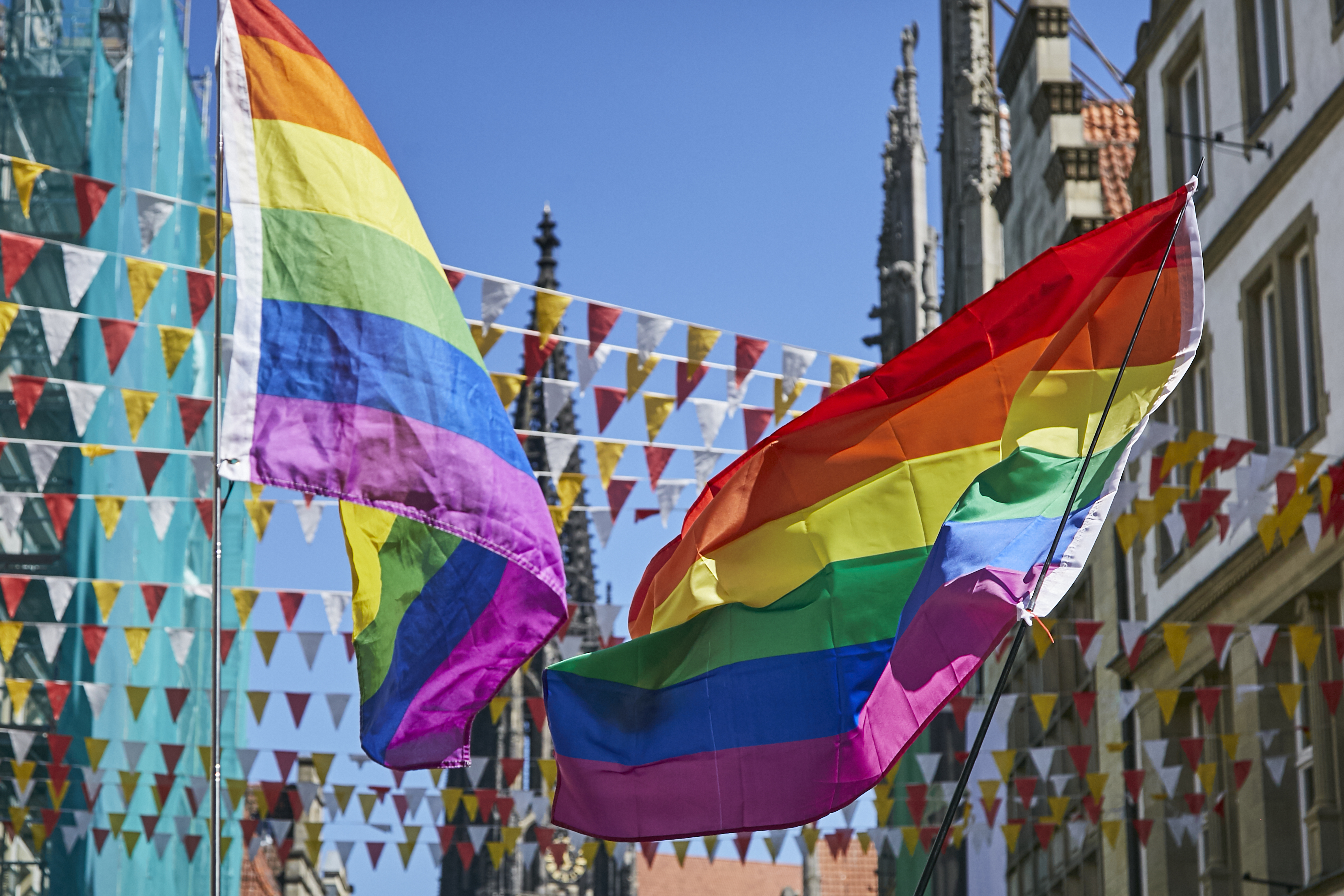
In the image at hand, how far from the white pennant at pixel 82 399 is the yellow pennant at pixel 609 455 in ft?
12.3

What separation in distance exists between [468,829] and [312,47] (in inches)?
565

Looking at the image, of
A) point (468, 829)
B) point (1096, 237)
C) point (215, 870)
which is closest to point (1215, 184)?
point (468, 829)

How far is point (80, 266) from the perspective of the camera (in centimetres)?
1274

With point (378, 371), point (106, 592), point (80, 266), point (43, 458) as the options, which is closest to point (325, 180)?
point (378, 371)

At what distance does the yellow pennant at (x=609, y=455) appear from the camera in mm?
15508

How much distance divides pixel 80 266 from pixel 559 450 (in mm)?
4238

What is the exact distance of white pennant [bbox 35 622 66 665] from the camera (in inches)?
704

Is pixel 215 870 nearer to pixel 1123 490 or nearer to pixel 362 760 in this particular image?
pixel 1123 490

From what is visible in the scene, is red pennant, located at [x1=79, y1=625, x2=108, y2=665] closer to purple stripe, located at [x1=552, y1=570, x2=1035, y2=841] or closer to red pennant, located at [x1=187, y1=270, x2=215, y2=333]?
red pennant, located at [x1=187, y1=270, x2=215, y2=333]

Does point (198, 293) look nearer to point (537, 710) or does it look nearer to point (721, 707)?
point (721, 707)

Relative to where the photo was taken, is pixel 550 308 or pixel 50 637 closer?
pixel 550 308

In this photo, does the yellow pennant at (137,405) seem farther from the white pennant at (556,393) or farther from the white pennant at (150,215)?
the white pennant at (556,393)

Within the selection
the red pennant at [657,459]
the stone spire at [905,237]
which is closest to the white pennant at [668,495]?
the red pennant at [657,459]

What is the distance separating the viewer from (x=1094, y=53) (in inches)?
1096
